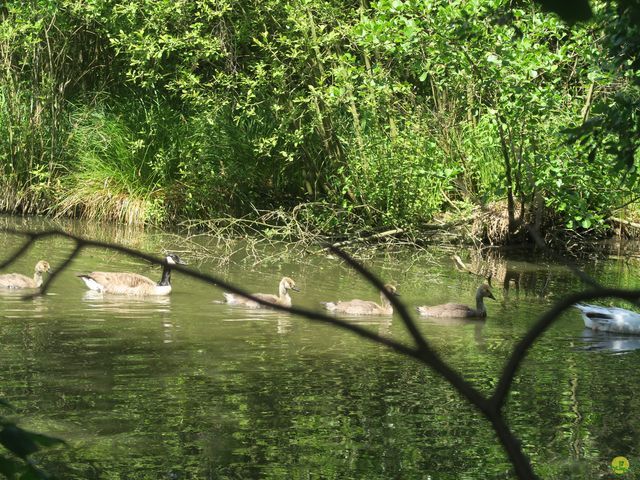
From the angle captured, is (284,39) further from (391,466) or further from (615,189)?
(391,466)

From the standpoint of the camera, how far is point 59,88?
21.4 m

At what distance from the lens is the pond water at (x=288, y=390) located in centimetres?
675

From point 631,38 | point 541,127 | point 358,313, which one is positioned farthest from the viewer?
point 541,127

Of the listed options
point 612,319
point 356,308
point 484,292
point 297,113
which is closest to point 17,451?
point 356,308

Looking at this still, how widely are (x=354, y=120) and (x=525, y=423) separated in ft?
37.6

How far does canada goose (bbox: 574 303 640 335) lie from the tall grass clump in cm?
947

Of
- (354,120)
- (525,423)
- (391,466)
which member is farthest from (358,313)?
(354,120)

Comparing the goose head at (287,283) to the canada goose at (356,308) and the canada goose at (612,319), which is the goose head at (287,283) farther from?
the canada goose at (612,319)

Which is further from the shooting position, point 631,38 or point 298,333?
point 298,333

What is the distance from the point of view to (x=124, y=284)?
513 inches

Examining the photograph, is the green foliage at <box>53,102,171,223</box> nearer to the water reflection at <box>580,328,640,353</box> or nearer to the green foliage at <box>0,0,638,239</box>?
the green foliage at <box>0,0,638,239</box>

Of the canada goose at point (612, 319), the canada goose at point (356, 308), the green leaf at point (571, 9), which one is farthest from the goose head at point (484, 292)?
the green leaf at point (571, 9)

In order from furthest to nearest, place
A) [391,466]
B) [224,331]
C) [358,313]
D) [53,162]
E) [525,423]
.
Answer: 1. [53,162]
2. [358,313]
3. [224,331]
4. [525,423]
5. [391,466]

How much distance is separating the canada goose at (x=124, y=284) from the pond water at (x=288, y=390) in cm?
24
